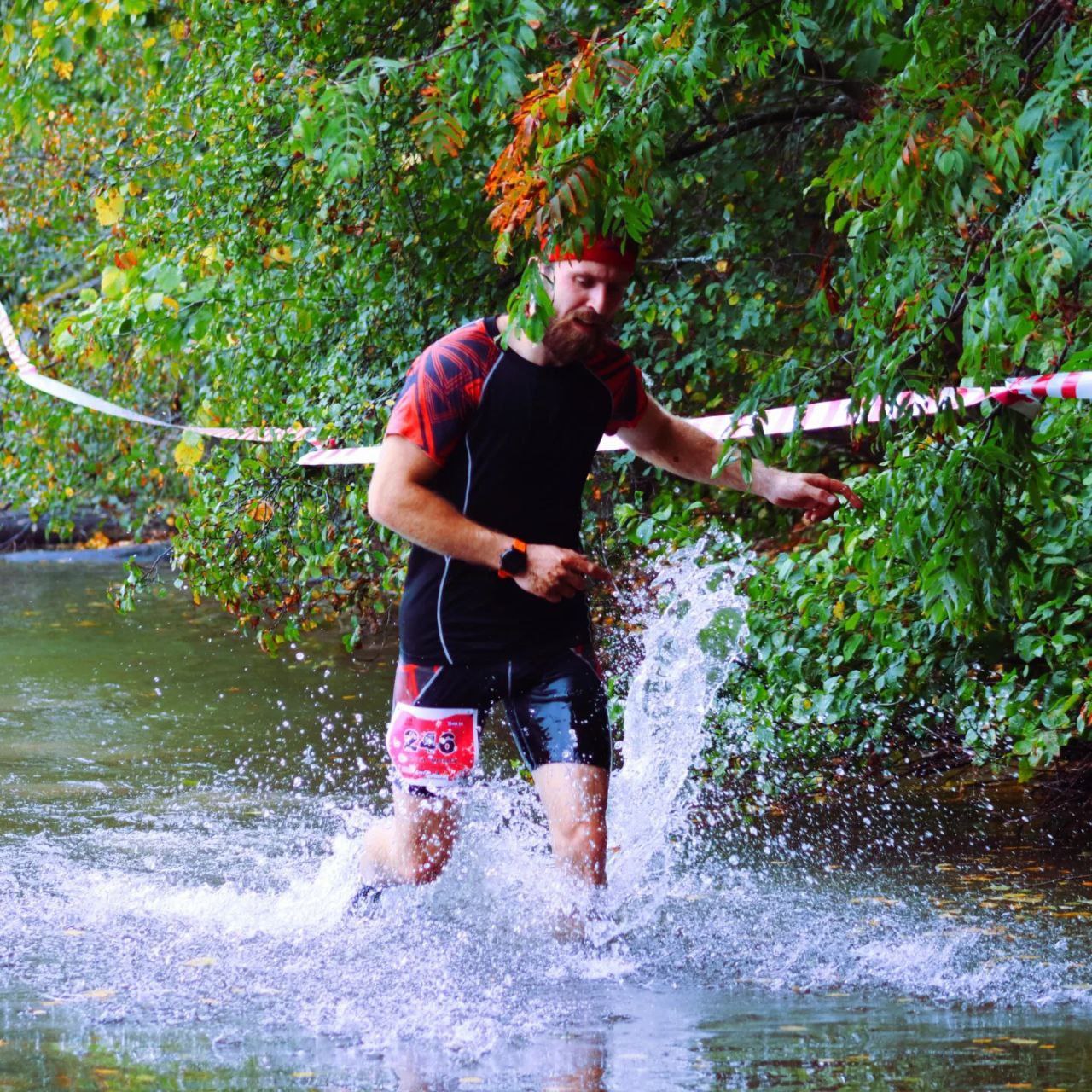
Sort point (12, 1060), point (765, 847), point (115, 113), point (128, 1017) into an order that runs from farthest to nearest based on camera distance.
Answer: point (115, 113), point (765, 847), point (128, 1017), point (12, 1060)

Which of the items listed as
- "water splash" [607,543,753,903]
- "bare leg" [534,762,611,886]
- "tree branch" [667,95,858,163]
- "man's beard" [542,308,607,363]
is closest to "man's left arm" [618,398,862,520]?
"man's beard" [542,308,607,363]

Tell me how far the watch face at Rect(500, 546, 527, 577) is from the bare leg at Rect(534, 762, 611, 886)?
556mm

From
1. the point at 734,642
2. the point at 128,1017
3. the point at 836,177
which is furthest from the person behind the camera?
the point at 734,642

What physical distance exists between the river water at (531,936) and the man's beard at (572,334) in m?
1.40

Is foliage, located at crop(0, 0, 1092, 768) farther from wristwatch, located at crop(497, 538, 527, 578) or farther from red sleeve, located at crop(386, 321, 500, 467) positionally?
wristwatch, located at crop(497, 538, 527, 578)

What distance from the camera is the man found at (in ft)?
14.1

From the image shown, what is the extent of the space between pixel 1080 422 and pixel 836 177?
1449 mm

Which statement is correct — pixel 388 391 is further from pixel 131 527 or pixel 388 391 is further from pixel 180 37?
pixel 180 37

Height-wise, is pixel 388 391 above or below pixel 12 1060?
above

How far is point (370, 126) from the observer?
7.77 meters

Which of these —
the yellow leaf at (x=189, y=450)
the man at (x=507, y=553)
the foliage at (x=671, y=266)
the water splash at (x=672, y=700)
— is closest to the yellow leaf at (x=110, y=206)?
the foliage at (x=671, y=266)

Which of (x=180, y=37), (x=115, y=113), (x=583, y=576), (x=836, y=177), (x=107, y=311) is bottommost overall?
(x=583, y=576)

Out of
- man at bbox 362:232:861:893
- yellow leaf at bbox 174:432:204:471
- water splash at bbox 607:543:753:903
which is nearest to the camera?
man at bbox 362:232:861:893

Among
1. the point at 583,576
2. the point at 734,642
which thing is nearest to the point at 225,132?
the point at 734,642
